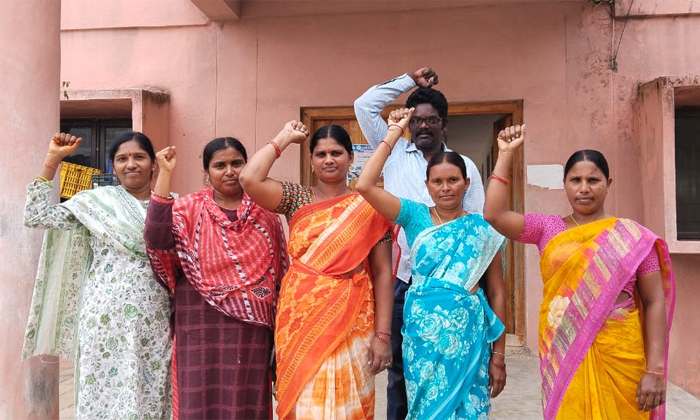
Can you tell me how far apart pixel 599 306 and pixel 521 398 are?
2174 millimetres

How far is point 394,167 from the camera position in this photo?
9.77ft

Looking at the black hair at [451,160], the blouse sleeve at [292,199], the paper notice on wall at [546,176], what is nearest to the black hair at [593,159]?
the black hair at [451,160]

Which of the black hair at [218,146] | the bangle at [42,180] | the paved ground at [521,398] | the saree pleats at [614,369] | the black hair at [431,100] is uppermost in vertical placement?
the black hair at [431,100]

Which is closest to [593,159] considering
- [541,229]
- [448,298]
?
[541,229]

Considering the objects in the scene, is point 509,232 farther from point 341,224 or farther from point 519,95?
point 519,95

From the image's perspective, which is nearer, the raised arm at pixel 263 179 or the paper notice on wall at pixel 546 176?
the raised arm at pixel 263 179

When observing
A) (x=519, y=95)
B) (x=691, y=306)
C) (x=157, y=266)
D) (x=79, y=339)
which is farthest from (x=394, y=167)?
(x=691, y=306)

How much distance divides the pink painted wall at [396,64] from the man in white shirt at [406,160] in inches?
82.7

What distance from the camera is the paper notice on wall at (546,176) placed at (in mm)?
5020

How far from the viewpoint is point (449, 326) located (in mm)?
2330

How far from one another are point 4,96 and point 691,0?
521 centimetres

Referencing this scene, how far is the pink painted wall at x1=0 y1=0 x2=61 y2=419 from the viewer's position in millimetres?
3146

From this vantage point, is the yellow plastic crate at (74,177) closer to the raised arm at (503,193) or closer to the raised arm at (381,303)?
the raised arm at (381,303)

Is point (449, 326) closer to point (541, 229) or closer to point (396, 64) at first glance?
point (541, 229)
